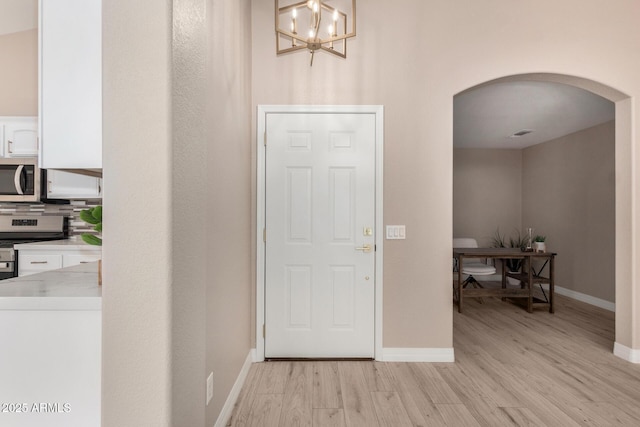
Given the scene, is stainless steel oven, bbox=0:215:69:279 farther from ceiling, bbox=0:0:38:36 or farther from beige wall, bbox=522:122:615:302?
beige wall, bbox=522:122:615:302

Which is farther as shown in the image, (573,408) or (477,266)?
(477,266)

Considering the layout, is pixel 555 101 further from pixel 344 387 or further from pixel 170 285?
pixel 170 285

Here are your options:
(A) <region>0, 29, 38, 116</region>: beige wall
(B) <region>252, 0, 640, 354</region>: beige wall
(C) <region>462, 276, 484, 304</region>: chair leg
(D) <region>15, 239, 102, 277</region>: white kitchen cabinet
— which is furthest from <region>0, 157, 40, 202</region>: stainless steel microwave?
(C) <region>462, 276, 484, 304</region>: chair leg

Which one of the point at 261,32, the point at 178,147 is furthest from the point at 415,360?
the point at 261,32

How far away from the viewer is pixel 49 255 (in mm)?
2930

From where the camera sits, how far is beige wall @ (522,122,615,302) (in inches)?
174

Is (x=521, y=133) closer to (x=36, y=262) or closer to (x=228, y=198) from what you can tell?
(x=228, y=198)

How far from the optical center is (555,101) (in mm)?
3752

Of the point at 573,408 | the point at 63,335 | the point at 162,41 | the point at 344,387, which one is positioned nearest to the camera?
the point at 162,41

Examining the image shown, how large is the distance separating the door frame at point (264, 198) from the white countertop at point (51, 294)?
1307 millimetres

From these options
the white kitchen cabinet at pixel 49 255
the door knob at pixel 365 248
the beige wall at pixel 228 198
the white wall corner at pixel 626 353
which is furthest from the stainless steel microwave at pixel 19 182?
the white wall corner at pixel 626 353

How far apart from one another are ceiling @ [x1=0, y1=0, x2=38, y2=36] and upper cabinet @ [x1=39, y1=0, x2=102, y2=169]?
248 centimetres

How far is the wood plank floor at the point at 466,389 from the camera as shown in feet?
6.20

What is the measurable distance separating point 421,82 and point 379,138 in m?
0.60
